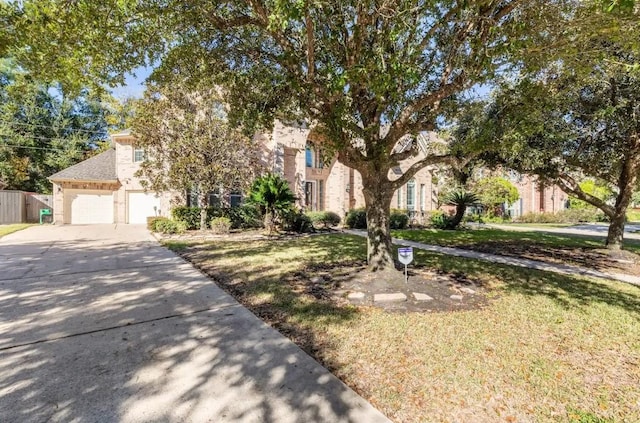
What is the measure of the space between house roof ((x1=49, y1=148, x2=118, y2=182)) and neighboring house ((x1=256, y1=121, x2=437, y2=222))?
33.1 feet

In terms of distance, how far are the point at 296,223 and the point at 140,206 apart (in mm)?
11030

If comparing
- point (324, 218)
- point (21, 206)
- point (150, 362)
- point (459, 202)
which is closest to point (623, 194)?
point (459, 202)

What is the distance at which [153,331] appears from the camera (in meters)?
3.89

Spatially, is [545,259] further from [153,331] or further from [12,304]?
[12,304]

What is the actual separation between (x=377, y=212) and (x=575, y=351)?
11.9ft

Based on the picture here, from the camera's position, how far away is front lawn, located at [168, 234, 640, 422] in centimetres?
258

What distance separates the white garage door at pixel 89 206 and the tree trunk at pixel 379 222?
19.6 metres

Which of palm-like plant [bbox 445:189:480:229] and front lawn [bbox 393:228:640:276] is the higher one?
palm-like plant [bbox 445:189:480:229]

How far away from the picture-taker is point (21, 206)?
67.9 feet

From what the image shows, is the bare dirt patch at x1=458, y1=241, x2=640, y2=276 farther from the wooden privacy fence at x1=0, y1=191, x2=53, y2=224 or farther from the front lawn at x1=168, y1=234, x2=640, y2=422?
the wooden privacy fence at x1=0, y1=191, x2=53, y2=224

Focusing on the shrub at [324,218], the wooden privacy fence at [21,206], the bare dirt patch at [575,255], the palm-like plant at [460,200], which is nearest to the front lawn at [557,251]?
the bare dirt patch at [575,255]

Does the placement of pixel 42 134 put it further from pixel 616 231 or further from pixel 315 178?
pixel 616 231

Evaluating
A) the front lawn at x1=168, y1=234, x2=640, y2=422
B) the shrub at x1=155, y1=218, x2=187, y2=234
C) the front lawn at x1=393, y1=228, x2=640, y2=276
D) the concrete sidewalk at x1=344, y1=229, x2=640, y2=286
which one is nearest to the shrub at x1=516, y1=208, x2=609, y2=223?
the front lawn at x1=393, y1=228, x2=640, y2=276

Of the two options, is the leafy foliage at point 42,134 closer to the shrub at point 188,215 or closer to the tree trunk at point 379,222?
the shrub at point 188,215
